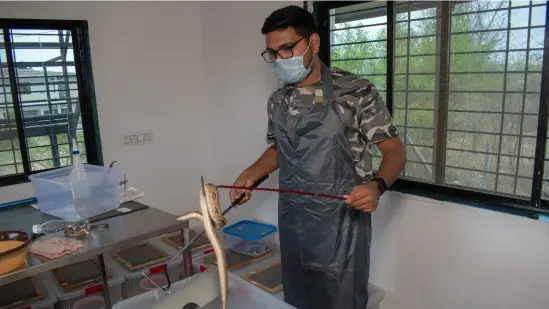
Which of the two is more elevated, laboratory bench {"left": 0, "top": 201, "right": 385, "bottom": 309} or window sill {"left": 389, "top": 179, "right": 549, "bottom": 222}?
window sill {"left": 389, "top": 179, "right": 549, "bottom": 222}

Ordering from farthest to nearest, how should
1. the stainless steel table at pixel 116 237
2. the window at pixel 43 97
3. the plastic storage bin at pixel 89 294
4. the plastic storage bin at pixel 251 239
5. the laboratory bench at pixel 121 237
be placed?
the plastic storage bin at pixel 251 239
the window at pixel 43 97
the plastic storage bin at pixel 89 294
the stainless steel table at pixel 116 237
the laboratory bench at pixel 121 237

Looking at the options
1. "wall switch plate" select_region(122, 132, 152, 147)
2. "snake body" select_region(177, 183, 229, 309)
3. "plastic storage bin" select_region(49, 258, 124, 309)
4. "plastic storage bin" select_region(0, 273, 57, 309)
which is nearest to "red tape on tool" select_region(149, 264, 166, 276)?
"plastic storage bin" select_region(49, 258, 124, 309)

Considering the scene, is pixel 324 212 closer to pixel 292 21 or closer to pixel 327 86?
pixel 327 86

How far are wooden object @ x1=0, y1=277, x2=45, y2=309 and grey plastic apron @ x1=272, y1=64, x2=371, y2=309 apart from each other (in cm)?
113

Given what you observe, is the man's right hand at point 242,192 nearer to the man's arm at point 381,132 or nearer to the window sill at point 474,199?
the man's arm at point 381,132

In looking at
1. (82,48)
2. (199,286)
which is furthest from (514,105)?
(82,48)

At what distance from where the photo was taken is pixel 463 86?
1807 millimetres

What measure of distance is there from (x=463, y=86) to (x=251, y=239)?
1454 mm

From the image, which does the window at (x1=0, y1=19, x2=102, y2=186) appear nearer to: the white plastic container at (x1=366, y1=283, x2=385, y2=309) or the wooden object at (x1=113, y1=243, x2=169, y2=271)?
the wooden object at (x1=113, y1=243, x2=169, y2=271)

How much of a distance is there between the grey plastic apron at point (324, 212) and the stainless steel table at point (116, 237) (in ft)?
1.69

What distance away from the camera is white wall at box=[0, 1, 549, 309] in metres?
1.72

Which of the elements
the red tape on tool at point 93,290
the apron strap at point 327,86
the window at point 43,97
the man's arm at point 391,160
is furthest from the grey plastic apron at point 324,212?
the window at point 43,97

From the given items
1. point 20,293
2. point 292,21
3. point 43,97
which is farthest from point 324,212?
point 43,97

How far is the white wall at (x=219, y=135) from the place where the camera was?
1.72 metres
